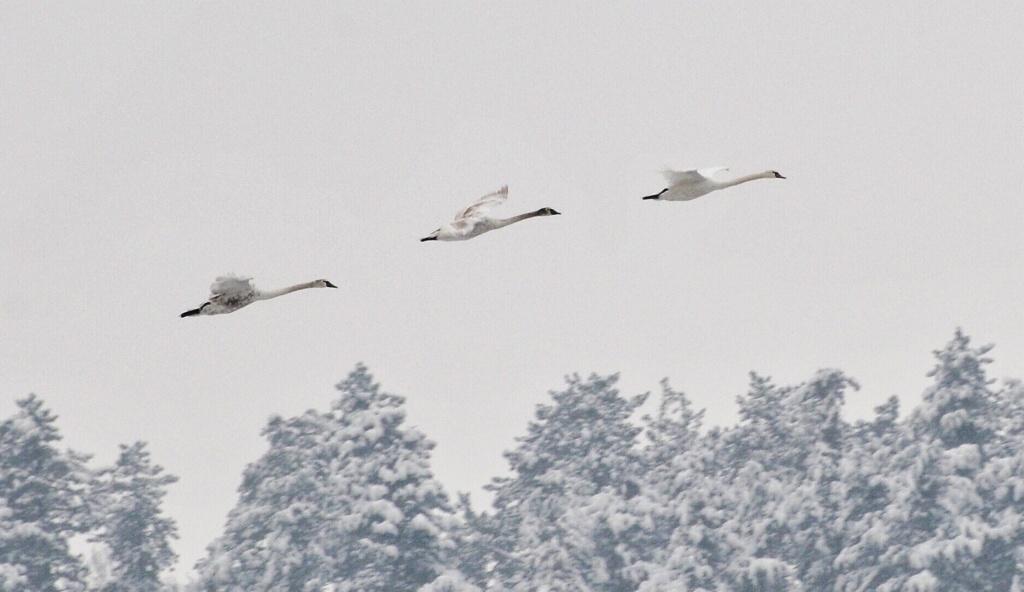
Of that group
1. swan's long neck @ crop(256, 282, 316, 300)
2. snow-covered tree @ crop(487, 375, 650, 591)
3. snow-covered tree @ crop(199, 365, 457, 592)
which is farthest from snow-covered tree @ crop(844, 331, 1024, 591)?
swan's long neck @ crop(256, 282, 316, 300)

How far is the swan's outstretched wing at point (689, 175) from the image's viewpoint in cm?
3009

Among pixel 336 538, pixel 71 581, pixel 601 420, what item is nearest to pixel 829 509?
pixel 601 420

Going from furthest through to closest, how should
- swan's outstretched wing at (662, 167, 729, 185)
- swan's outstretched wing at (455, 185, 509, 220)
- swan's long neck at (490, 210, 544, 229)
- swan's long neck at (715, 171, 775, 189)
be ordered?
swan's outstretched wing at (455, 185, 509, 220) < swan's long neck at (490, 210, 544, 229) < swan's long neck at (715, 171, 775, 189) < swan's outstretched wing at (662, 167, 729, 185)

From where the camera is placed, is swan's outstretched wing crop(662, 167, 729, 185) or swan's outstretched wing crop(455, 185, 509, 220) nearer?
swan's outstretched wing crop(662, 167, 729, 185)

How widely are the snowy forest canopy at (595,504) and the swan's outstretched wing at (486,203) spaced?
24.7 meters

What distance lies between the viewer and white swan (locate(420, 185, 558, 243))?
30.8 metres

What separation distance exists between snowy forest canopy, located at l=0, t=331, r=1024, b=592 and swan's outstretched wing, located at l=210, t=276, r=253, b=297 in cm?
2959

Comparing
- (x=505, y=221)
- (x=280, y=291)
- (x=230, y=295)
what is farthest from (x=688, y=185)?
(x=230, y=295)

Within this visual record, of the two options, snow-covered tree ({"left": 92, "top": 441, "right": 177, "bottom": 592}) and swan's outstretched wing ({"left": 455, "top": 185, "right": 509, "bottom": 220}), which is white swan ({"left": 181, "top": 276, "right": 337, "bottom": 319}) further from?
snow-covered tree ({"left": 92, "top": 441, "right": 177, "bottom": 592})

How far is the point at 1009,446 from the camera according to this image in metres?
58.8

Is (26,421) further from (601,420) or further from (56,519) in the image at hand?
(601,420)

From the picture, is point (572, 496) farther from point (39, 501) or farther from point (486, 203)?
point (486, 203)

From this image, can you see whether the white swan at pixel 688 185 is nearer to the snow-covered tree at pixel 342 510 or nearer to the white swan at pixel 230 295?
the white swan at pixel 230 295

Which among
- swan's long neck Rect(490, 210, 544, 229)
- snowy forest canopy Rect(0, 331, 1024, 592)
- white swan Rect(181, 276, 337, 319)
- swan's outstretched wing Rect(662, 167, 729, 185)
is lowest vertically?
white swan Rect(181, 276, 337, 319)
